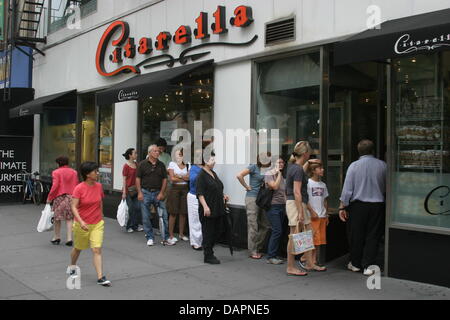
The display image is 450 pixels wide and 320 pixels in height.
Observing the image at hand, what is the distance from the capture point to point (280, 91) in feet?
28.1

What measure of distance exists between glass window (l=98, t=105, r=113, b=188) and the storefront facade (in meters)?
0.03

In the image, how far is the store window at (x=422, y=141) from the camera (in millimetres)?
6289

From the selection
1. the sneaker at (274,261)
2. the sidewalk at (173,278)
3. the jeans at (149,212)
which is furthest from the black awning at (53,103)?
the sneaker at (274,261)

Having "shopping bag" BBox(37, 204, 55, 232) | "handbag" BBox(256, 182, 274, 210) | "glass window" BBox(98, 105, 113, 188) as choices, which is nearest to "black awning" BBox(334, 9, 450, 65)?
"handbag" BBox(256, 182, 274, 210)

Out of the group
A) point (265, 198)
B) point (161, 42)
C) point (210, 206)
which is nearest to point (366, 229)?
point (265, 198)

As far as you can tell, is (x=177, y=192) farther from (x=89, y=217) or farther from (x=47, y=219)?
(x=89, y=217)

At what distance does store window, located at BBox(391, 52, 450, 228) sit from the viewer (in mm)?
6289

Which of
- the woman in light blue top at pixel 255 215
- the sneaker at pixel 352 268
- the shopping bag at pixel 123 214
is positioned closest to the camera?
the sneaker at pixel 352 268

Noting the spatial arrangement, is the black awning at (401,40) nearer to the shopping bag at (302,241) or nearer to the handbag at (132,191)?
the shopping bag at (302,241)

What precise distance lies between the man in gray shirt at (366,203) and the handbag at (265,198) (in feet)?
3.51

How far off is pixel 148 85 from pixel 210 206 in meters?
3.15

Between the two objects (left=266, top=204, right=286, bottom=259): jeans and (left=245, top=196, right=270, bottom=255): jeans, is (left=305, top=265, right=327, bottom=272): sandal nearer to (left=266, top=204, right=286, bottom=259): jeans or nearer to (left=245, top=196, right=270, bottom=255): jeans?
(left=266, top=204, right=286, bottom=259): jeans
